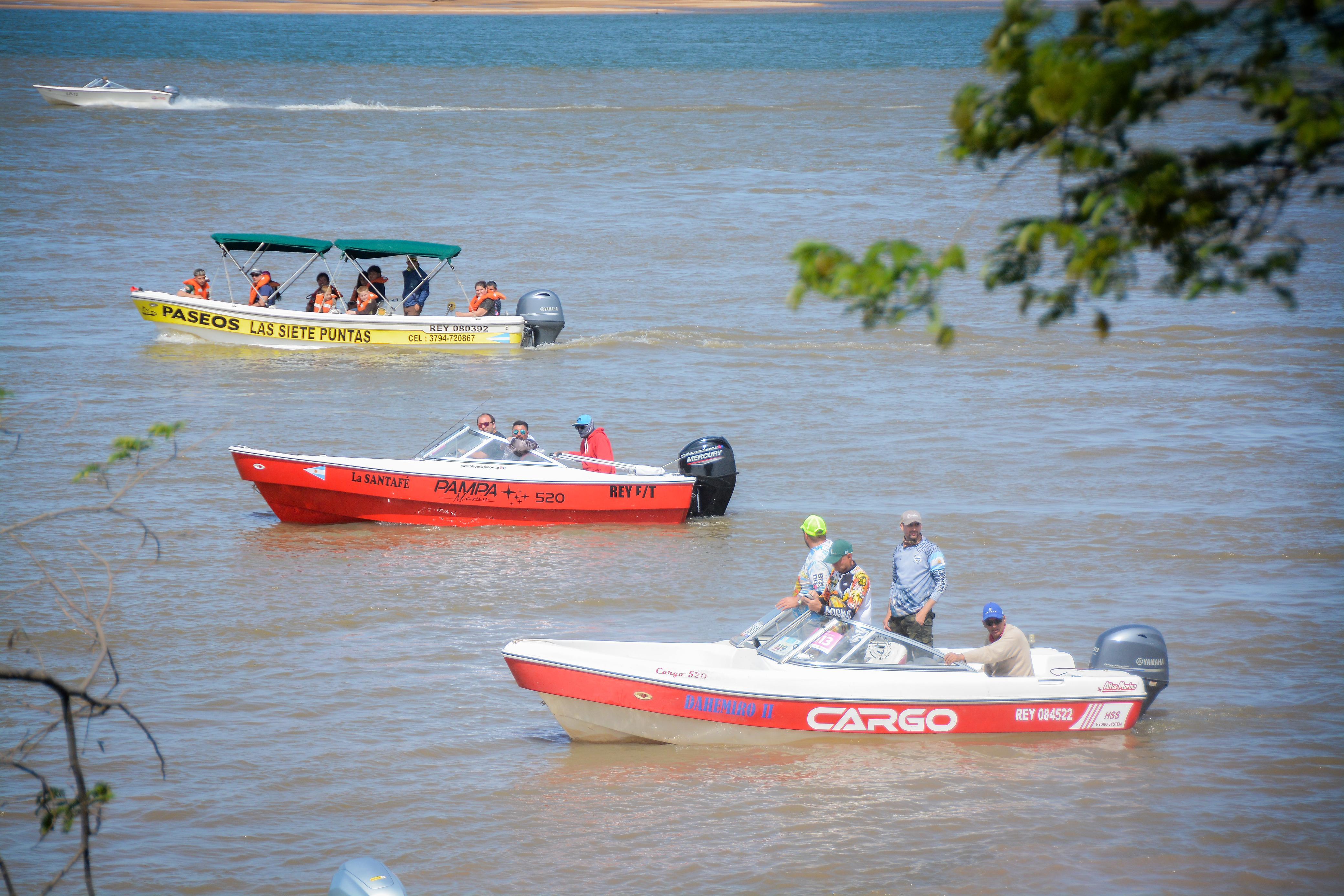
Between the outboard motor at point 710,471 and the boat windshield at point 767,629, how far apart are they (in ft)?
18.7

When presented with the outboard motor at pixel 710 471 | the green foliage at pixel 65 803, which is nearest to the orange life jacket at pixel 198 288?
the outboard motor at pixel 710 471

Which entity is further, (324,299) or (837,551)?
(324,299)

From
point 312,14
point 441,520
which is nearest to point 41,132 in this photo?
point 441,520

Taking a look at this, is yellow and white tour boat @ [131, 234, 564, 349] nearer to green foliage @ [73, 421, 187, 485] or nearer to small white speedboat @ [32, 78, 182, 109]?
green foliage @ [73, 421, 187, 485]

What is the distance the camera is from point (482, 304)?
1012 inches

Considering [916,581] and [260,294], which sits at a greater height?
[260,294]

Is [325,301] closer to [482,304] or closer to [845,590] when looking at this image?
[482,304]

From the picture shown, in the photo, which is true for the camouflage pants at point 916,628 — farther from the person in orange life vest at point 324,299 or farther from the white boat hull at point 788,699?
the person in orange life vest at point 324,299

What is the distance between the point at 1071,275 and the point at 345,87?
80.6 metres

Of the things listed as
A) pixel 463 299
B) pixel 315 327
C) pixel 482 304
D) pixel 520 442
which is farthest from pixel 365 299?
pixel 520 442

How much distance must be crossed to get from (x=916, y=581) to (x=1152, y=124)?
20.4ft

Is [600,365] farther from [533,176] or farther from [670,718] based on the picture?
[533,176]

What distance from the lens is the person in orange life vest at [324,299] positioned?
2541 cm

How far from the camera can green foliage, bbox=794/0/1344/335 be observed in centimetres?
437
